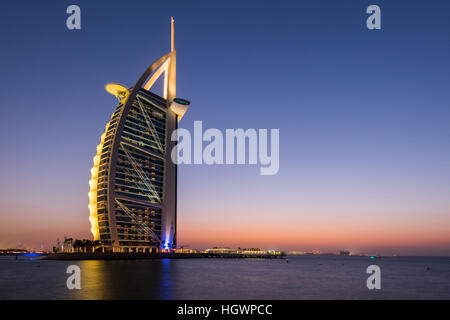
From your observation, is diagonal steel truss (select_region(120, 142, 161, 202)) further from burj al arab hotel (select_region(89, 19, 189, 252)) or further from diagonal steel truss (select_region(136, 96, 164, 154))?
diagonal steel truss (select_region(136, 96, 164, 154))

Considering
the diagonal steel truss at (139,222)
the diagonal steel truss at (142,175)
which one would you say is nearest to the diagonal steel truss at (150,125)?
the diagonal steel truss at (142,175)

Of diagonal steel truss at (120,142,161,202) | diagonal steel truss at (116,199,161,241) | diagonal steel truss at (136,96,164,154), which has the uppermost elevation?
diagonal steel truss at (136,96,164,154)

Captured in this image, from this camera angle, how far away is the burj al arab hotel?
14400cm

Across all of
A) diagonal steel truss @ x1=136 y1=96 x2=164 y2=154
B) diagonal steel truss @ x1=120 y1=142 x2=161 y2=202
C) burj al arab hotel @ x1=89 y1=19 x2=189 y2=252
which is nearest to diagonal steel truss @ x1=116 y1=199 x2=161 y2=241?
burj al arab hotel @ x1=89 y1=19 x2=189 y2=252

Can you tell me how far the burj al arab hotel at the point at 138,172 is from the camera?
144000 mm

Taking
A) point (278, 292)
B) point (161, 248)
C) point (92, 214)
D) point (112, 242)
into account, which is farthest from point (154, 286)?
point (161, 248)

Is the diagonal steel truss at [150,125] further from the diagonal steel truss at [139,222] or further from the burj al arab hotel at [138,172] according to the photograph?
the diagonal steel truss at [139,222]

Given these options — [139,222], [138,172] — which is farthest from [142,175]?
[139,222]

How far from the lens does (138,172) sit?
157m

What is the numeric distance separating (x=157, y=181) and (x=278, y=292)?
127588mm

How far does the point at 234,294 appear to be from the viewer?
43.2m

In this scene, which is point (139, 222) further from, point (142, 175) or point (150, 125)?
point (150, 125)

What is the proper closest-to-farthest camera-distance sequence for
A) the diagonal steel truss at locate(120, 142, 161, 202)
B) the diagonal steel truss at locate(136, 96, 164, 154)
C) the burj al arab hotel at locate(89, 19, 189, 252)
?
the burj al arab hotel at locate(89, 19, 189, 252) → the diagonal steel truss at locate(120, 142, 161, 202) → the diagonal steel truss at locate(136, 96, 164, 154)
